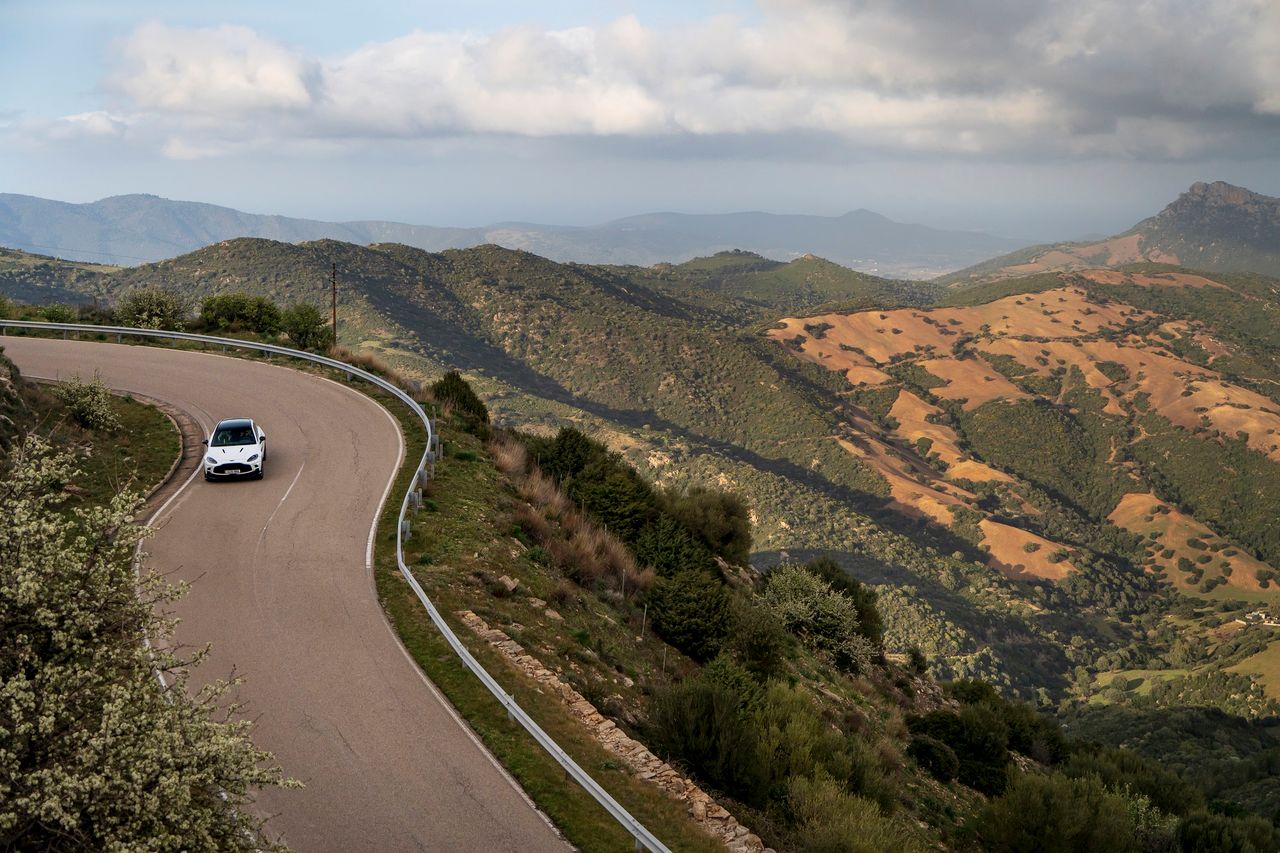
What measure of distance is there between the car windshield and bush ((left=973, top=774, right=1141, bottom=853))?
763 inches

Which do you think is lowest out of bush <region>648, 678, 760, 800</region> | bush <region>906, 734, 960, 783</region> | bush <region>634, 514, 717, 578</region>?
bush <region>906, 734, 960, 783</region>

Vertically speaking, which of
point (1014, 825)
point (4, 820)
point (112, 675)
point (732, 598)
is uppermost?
point (112, 675)

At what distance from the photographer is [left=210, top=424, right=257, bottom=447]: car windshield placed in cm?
1912

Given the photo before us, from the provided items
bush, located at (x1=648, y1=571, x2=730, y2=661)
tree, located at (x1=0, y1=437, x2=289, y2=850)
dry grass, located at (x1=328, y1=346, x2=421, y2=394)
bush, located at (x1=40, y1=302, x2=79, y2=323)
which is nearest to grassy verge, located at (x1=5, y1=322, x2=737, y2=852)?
bush, located at (x1=648, y1=571, x2=730, y2=661)

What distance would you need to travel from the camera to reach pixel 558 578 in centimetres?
1758

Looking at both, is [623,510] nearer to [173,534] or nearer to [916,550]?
[173,534]

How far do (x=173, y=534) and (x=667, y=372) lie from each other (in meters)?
151

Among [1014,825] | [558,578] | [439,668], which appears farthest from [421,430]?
[1014,825]

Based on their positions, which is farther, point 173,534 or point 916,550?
point 916,550

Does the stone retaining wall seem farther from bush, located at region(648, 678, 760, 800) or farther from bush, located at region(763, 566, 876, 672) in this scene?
bush, located at region(763, 566, 876, 672)

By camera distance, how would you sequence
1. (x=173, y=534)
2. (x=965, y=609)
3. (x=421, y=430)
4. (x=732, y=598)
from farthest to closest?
(x=965, y=609)
(x=421, y=430)
(x=732, y=598)
(x=173, y=534)

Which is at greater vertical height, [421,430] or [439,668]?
[421,430]

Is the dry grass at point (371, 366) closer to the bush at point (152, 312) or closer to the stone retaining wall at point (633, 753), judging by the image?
the bush at point (152, 312)

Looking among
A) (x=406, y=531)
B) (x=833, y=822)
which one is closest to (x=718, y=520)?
(x=406, y=531)
